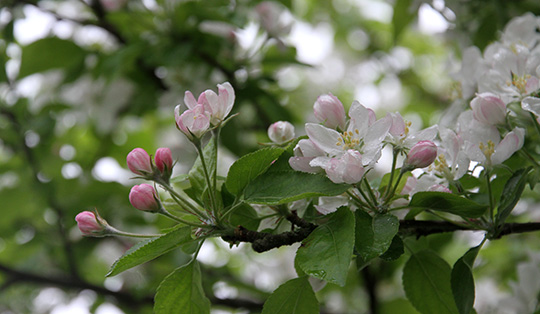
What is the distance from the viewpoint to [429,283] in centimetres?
102

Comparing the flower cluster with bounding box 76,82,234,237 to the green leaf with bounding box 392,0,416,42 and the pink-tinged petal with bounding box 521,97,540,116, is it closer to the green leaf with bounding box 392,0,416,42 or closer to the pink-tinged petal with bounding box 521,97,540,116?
the pink-tinged petal with bounding box 521,97,540,116

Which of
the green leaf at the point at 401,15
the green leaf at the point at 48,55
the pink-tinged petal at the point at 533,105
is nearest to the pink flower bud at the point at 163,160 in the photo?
the pink-tinged petal at the point at 533,105

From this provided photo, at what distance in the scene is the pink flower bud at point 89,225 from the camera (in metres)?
0.92

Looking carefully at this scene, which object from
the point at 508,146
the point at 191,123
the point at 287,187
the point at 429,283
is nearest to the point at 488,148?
the point at 508,146

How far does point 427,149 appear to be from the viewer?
87 cm

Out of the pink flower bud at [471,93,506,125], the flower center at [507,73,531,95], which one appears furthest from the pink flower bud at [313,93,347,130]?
the flower center at [507,73,531,95]

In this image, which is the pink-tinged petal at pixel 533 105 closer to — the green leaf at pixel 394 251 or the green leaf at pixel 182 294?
the green leaf at pixel 394 251

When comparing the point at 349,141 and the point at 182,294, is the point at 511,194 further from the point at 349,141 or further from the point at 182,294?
the point at 182,294

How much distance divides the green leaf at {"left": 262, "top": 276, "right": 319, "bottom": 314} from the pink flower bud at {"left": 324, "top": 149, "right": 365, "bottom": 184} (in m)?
0.20

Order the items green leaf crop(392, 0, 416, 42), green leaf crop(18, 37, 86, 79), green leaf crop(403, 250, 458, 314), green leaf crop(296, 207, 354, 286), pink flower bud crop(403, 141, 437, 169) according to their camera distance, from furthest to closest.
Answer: green leaf crop(18, 37, 86, 79), green leaf crop(392, 0, 416, 42), green leaf crop(403, 250, 458, 314), pink flower bud crop(403, 141, 437, 169), green leaf crop(296, 207, 354, 286)

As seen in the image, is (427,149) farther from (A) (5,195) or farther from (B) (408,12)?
(A) (5,195)

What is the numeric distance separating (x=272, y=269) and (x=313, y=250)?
197 cm

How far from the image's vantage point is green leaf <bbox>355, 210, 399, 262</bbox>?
2.65ft

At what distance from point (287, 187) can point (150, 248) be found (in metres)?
0.22
